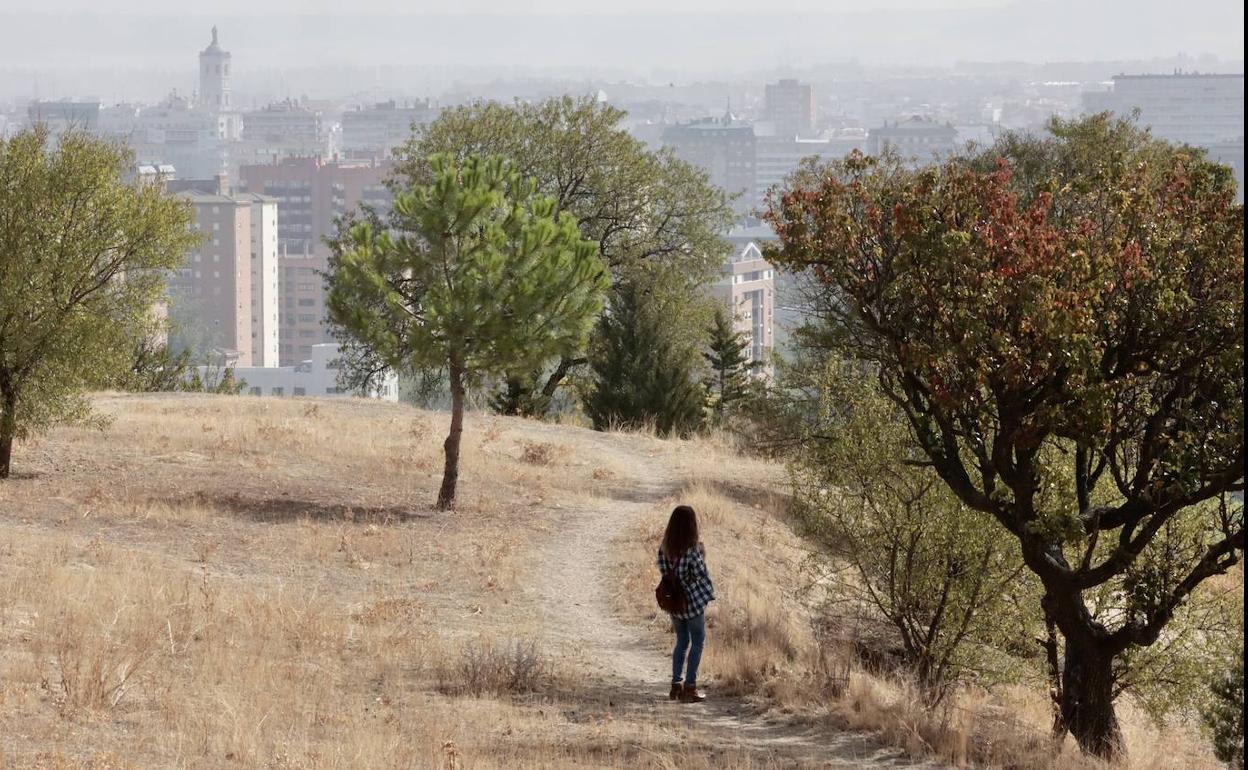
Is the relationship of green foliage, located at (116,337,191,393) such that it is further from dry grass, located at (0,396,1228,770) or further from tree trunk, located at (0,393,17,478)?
tree trunk, located at (0,393,17,478)

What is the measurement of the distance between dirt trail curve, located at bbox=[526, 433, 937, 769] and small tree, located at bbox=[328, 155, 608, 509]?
3.19m

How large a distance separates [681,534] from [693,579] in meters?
0.39

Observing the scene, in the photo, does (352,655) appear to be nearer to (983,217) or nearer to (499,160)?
(983,217)

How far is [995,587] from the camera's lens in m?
15.8

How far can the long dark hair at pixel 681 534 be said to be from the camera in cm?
1276

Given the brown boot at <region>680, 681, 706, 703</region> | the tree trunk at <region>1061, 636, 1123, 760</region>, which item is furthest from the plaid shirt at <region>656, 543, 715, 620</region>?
the tree trunk at <region>1061, 636, 1123, 760</region>

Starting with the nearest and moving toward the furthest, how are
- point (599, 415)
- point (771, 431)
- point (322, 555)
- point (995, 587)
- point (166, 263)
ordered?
point (995, 587)
point (322, 555)
point (166, 263)
point (771, 431)
point (599, 415)

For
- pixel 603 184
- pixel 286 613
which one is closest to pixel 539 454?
pixel 603 184

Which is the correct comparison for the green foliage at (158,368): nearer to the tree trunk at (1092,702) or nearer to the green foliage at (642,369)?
the green foliage at (642,369)

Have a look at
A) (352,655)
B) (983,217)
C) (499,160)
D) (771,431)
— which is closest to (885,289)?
(983,217)

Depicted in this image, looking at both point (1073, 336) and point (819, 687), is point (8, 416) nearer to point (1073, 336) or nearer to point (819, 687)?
point (819, 687)

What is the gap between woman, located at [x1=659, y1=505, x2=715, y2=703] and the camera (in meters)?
12.7

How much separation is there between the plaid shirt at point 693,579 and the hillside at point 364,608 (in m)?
0.86

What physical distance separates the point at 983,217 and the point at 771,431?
21.7 metres
